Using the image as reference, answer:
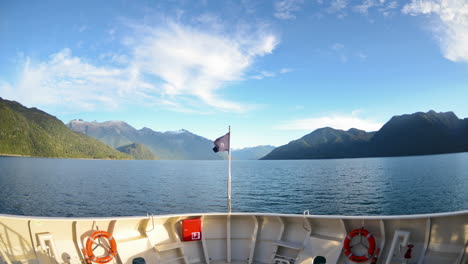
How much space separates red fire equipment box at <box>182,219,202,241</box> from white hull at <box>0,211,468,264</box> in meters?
0.22

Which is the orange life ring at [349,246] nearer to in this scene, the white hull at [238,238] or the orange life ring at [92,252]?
the white hull at [238,238]

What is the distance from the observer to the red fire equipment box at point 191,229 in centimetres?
947

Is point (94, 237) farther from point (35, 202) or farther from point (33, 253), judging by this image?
point (35, 202)

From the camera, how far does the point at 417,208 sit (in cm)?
3616

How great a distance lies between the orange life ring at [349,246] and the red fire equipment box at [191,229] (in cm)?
526

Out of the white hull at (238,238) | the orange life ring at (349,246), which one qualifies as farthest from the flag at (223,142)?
the orange life ring at (349,246)

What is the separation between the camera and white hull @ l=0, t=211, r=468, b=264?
7.62 m

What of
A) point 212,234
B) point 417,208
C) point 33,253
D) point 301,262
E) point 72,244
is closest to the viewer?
point 33,253

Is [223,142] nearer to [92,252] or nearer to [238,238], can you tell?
[238,238]

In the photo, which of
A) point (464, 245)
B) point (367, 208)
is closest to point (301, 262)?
point (464, 245)

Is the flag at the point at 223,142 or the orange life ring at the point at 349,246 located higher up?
the flag at the point at 223,142

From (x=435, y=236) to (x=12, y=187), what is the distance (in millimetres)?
69497

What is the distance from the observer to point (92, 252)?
27.3 ft

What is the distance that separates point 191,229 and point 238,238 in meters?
1.91
